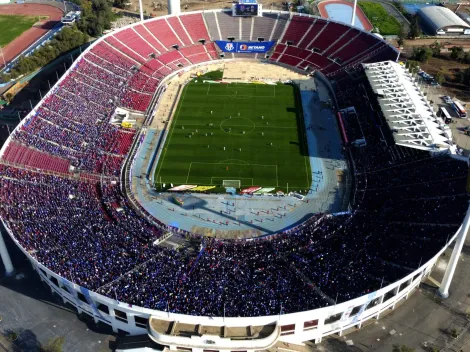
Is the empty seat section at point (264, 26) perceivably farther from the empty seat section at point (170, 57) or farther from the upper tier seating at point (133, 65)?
the empty seat section at point (170, 57)

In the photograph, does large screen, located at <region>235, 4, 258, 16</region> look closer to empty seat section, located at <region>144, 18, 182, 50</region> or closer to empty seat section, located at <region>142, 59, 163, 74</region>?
empty seat section, located at <region>144, 18, 182, 50</region>

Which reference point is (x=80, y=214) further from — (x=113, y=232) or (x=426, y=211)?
(x=426, y=211)

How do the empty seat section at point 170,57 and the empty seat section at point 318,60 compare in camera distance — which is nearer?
the empty seat section at point 318,60

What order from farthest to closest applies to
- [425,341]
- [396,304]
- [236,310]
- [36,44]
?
[36,44], [396,304], [425,341], [236,310]

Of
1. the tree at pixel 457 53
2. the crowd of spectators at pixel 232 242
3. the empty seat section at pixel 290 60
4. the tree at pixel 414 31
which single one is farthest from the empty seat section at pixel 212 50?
the tree at pixel 457 53

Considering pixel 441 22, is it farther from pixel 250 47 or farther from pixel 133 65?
pixel 133 65

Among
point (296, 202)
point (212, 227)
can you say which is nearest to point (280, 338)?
point (212, 227)

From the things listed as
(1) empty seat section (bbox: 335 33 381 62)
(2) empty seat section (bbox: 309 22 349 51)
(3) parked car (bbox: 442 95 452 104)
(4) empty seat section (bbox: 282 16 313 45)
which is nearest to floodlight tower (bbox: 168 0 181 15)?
(4) empty seat section (bbox: 282 16 313 45)

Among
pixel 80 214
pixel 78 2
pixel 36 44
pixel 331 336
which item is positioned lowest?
pixel 331 336
